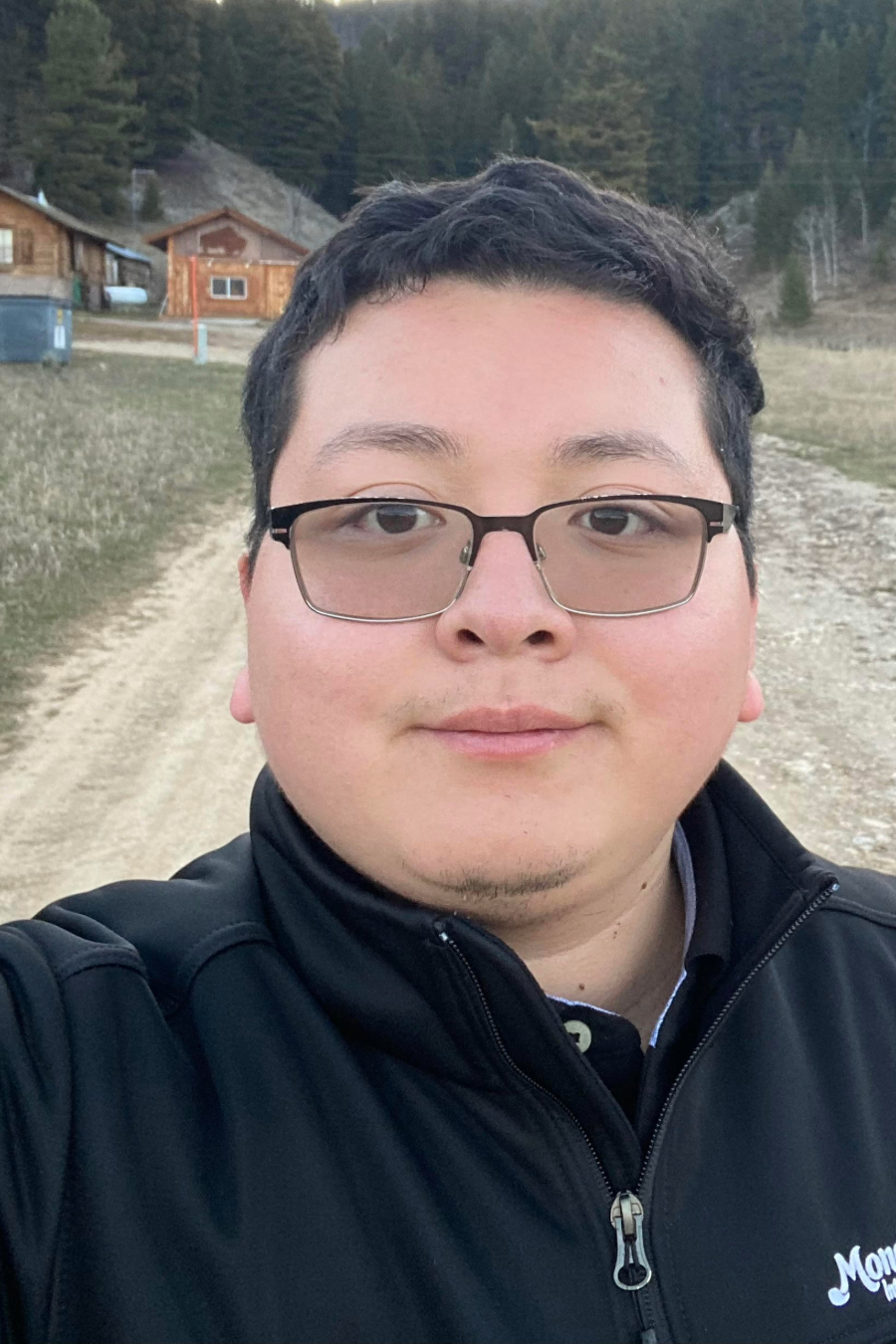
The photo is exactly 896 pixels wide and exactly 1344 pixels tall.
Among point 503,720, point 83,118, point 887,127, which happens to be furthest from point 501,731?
point 887,127

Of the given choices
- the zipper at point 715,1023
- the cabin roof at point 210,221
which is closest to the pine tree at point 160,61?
the cabin roof at point 210,221

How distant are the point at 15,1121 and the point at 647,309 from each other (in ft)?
4.53

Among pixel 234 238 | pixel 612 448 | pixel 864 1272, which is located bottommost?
pixel 864 1272

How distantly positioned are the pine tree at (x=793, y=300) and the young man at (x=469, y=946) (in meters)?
59.5

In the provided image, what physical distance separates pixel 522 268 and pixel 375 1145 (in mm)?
1209

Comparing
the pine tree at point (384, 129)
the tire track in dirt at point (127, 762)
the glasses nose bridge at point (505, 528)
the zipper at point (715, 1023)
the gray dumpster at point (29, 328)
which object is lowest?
the tire track in dirt at point (127, 762)

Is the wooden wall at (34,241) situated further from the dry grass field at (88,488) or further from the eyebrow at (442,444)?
the eyebrow at (442,444)

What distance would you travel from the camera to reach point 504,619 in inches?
55.6

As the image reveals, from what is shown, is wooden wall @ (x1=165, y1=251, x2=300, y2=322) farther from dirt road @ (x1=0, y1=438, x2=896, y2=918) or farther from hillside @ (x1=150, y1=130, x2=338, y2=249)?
dirt road @ (x1=0, y1=438, x2=896, y2=918)

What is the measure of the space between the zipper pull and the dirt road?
121 inches

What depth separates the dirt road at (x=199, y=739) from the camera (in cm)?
453

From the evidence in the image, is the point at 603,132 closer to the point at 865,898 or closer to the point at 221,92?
the point at 221,92

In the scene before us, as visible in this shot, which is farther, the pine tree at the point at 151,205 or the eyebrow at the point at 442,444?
the pine tree at the point at 151,205

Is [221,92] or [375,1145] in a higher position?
[221,92]
